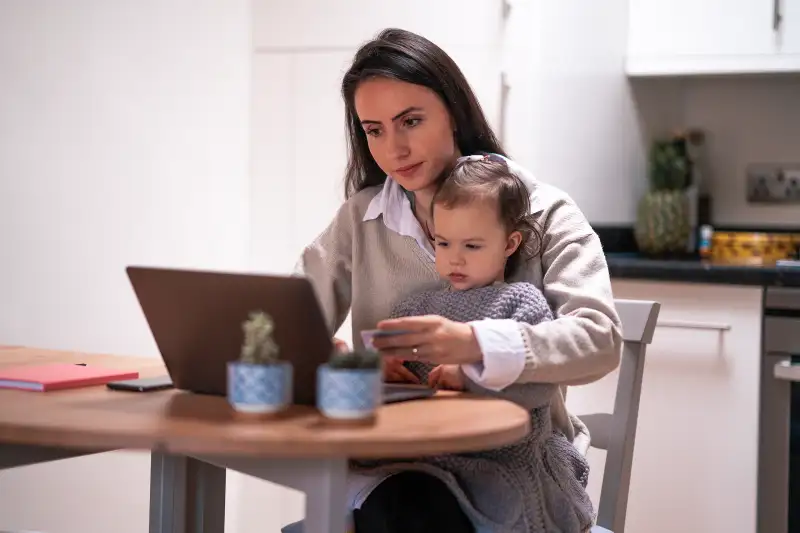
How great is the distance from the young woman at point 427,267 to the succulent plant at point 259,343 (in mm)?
190

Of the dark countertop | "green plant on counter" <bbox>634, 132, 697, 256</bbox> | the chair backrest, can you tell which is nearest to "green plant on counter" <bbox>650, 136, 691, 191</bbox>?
"green plant on counter" <bbox>634, 132, 697, 256</bbox>

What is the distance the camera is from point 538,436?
145cm

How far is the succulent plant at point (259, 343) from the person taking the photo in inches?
43.7

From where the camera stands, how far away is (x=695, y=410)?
2.76m

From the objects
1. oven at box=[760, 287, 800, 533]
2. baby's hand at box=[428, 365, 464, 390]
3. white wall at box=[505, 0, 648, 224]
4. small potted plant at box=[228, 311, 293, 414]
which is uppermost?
white wall at box=[505, 0, 648, 224]

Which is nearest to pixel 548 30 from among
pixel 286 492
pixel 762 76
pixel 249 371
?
pixel 762 76

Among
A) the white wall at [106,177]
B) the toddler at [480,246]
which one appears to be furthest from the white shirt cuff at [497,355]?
the white wall at [106,177]

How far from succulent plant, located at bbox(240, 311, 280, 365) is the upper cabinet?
2301 mm

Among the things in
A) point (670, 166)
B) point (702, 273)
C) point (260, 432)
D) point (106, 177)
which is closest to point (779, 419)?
point (702, 273)

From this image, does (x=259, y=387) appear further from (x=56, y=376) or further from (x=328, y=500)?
(x=56, y=376)

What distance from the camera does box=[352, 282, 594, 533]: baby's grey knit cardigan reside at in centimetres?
137

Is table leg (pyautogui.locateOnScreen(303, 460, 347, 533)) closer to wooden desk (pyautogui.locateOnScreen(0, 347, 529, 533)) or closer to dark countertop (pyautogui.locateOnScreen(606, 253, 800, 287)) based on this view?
wooden desk (pyautogui.locateOnScreen(0, 347, 529, 533))

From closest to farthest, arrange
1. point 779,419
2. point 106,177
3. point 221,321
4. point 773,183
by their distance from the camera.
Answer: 1. point 221,321
2. point 779,419
3. point 106,177
4. point 773,183

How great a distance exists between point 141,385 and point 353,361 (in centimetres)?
37
